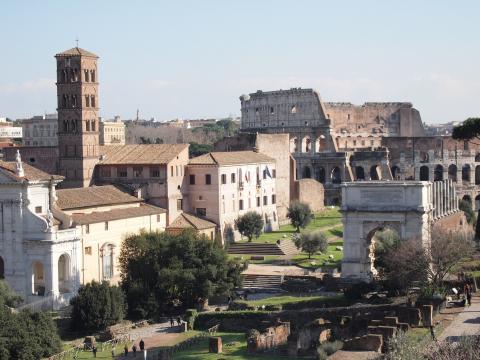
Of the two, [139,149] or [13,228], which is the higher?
[139,149]

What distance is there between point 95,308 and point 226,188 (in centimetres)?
2116

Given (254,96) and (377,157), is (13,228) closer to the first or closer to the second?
(377,157)

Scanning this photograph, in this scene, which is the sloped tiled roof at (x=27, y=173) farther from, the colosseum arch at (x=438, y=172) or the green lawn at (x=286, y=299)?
the colosseum arch at (x=438, y=172)

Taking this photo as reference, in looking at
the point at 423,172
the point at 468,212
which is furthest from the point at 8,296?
the point at 423,172

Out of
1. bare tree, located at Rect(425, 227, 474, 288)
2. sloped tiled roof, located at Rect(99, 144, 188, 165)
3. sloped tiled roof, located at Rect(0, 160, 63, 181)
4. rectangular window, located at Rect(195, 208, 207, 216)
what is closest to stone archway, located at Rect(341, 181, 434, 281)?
bare tree, located at Rect(425, 227, 474, 288)

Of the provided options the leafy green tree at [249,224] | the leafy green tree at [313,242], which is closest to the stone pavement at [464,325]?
the leafy green tree at [313,242]

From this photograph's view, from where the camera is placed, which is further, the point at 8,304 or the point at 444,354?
the point at 8,304

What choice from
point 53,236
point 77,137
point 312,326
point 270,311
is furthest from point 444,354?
point 77,137

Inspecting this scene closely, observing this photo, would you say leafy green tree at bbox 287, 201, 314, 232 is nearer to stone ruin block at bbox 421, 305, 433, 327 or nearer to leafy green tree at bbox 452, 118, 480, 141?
leafy green tree at bbox 452, 118, 480, 141

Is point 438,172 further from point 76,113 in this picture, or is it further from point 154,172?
point 76,113

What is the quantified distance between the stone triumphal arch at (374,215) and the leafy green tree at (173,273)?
6116mm

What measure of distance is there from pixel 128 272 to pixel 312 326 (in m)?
12.5

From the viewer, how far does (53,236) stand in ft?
152

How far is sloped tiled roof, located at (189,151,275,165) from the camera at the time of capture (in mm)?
61719
